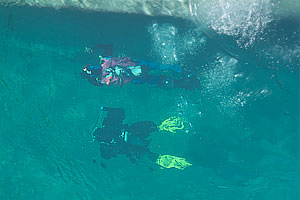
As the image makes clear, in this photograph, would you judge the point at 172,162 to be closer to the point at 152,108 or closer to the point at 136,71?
the point at 152,108

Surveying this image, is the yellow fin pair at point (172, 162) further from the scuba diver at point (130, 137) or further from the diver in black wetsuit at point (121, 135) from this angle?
the diver in black wetsuit at point (121, 135)

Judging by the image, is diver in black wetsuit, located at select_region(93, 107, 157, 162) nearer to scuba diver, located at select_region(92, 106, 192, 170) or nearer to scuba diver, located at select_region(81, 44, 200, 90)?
scuba diver, located at select_region(92, 106, 192, 170)

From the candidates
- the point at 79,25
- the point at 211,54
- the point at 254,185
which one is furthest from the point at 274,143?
the point at 79,25

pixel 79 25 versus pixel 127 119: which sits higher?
pixel 79 25

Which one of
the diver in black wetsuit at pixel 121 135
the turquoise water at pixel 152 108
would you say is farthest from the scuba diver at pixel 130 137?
the turquoise water at pixel 152 108

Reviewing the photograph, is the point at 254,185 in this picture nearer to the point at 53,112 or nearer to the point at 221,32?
the point at 221,32

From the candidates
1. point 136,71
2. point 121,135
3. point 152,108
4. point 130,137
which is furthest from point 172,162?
point 136,71
